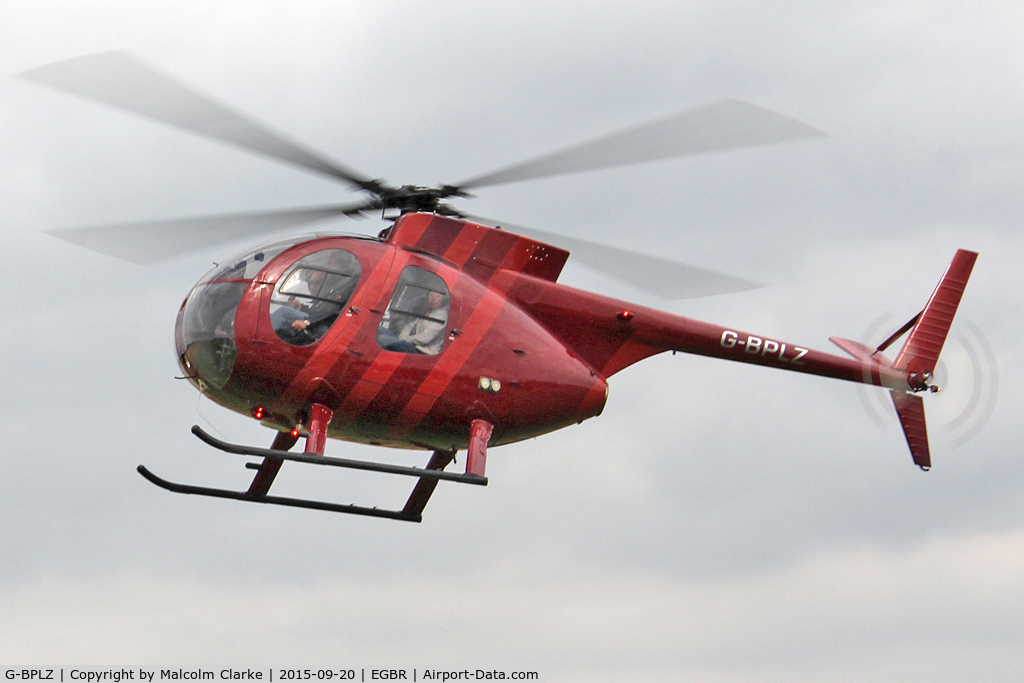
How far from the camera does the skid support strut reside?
43.0 ft

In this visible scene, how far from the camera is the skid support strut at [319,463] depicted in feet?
43.0

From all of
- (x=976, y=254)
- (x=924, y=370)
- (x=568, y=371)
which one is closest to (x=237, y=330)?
(x=568, y=371)

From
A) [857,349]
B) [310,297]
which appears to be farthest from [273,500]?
[857,349]

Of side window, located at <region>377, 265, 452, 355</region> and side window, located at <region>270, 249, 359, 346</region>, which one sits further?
side window, located at <region>377, 265, 452, 355</region>

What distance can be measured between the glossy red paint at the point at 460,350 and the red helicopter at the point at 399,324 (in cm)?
2

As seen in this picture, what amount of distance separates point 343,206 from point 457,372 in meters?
2.76

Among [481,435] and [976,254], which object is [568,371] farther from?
[976,254]

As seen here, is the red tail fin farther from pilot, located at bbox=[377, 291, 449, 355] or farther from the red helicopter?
pilot, located at bbox=[377, 291, 449, 355]

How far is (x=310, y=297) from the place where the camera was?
13500 mm

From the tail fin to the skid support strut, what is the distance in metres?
7.14

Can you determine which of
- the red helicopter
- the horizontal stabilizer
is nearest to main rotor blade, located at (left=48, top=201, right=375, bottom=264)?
the red helicopter

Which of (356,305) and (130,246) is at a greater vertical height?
(130,246)

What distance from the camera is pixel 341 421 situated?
14023 mm

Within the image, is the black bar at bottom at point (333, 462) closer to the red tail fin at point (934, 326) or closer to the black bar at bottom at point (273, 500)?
the black bar at bottom at point (273, 500)
